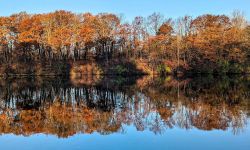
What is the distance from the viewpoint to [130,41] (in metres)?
70.7

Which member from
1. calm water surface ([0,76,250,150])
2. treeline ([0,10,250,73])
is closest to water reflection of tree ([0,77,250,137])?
calm water surface ([0,76,250,150])

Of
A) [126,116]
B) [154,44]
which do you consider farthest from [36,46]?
[126,116]

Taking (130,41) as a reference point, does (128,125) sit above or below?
below

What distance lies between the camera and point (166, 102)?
2266cm

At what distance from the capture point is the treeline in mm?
62719

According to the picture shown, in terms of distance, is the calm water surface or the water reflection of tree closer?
the calm water surface

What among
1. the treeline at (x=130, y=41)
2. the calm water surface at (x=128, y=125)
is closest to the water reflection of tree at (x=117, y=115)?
the calm water surface at (x=128, y=125)

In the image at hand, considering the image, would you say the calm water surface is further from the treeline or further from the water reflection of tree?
the treeline

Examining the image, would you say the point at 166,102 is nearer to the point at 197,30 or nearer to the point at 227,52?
the point at 227,52

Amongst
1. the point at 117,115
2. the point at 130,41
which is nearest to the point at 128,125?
the point at 117,115

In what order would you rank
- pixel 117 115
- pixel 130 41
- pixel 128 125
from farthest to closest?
pixel 130 41, pixel 117 115, pixel 128 125

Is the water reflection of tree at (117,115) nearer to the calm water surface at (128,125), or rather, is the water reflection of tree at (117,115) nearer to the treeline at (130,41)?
the calm water surface at (128,125)

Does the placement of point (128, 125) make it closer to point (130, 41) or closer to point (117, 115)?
point (117, 115)

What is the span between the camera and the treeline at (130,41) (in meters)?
62.7
